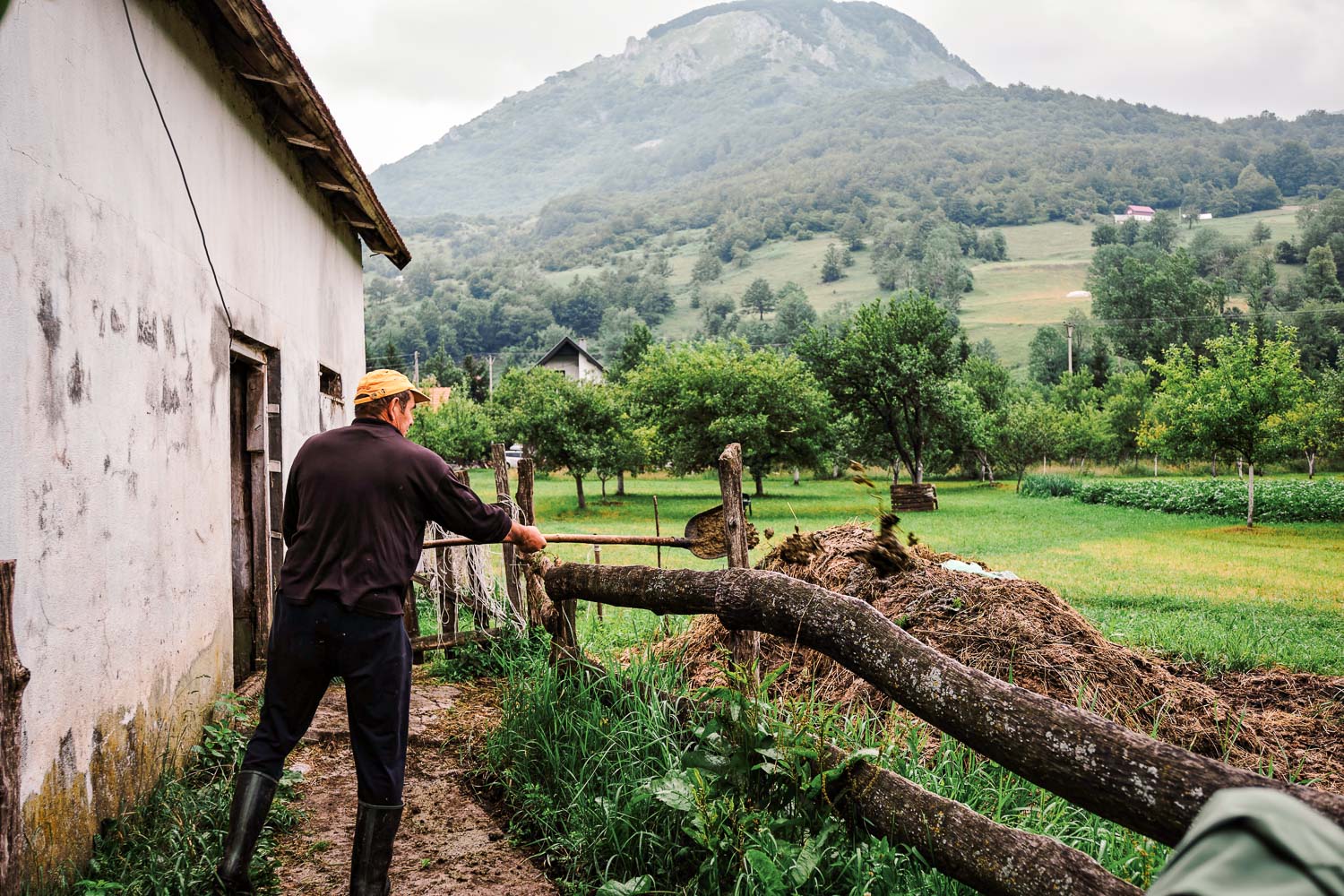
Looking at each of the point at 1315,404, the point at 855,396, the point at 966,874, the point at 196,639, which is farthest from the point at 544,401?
the point at 966,874

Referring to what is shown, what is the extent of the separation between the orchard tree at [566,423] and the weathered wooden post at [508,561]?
27.7 metres

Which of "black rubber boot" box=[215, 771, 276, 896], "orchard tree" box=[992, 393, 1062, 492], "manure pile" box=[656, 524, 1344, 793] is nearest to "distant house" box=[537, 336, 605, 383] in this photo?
"orchard tree" box=[992, 393, 1062, 492]

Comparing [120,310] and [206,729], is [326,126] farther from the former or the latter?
[206,729]

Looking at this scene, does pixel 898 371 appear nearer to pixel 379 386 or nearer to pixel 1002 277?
pixel 379 386

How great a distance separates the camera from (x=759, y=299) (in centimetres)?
13200

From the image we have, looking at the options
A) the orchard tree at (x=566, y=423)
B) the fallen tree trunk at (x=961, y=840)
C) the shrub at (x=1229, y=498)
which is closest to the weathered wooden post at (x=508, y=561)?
the fallen tree trunk at (x=961, y=840)

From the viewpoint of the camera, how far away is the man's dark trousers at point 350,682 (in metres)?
3.62

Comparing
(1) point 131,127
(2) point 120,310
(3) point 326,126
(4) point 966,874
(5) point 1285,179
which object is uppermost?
(5) point 1285,179

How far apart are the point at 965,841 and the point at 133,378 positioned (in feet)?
14.2

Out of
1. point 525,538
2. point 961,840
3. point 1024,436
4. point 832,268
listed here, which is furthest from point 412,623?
point 832,268

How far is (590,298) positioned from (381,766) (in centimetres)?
14447

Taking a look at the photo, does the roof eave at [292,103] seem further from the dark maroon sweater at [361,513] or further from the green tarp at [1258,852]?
the green tarp at [1258,852]

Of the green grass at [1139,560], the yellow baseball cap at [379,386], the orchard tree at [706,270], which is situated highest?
the orchard tree at [706,270]

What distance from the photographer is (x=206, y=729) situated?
210 inches
